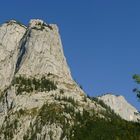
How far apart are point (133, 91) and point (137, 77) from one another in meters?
4.10

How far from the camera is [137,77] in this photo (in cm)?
9725

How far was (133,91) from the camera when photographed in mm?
99625
